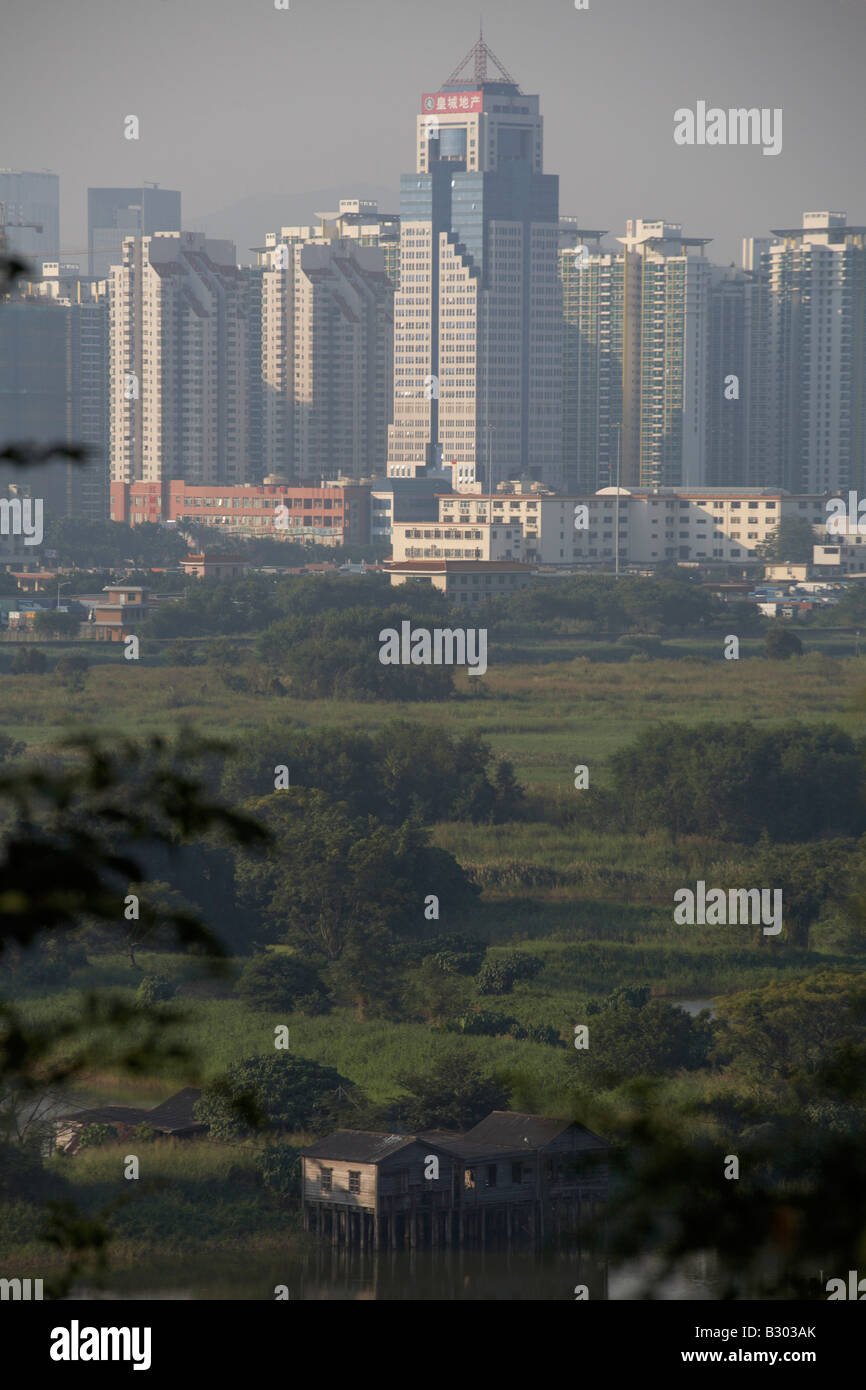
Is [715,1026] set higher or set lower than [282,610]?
lower

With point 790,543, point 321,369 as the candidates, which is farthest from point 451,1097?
point 321,369

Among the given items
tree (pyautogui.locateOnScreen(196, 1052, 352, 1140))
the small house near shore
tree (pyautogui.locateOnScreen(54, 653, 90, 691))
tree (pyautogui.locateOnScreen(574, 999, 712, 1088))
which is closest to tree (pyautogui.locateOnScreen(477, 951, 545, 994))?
tree (pyautogui.locateOnScreen(574, 999, 712, 1088))

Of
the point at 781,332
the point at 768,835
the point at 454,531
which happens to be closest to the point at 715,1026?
the point at 768,835

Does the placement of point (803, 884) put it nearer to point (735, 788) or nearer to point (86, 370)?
point (735, 788)
